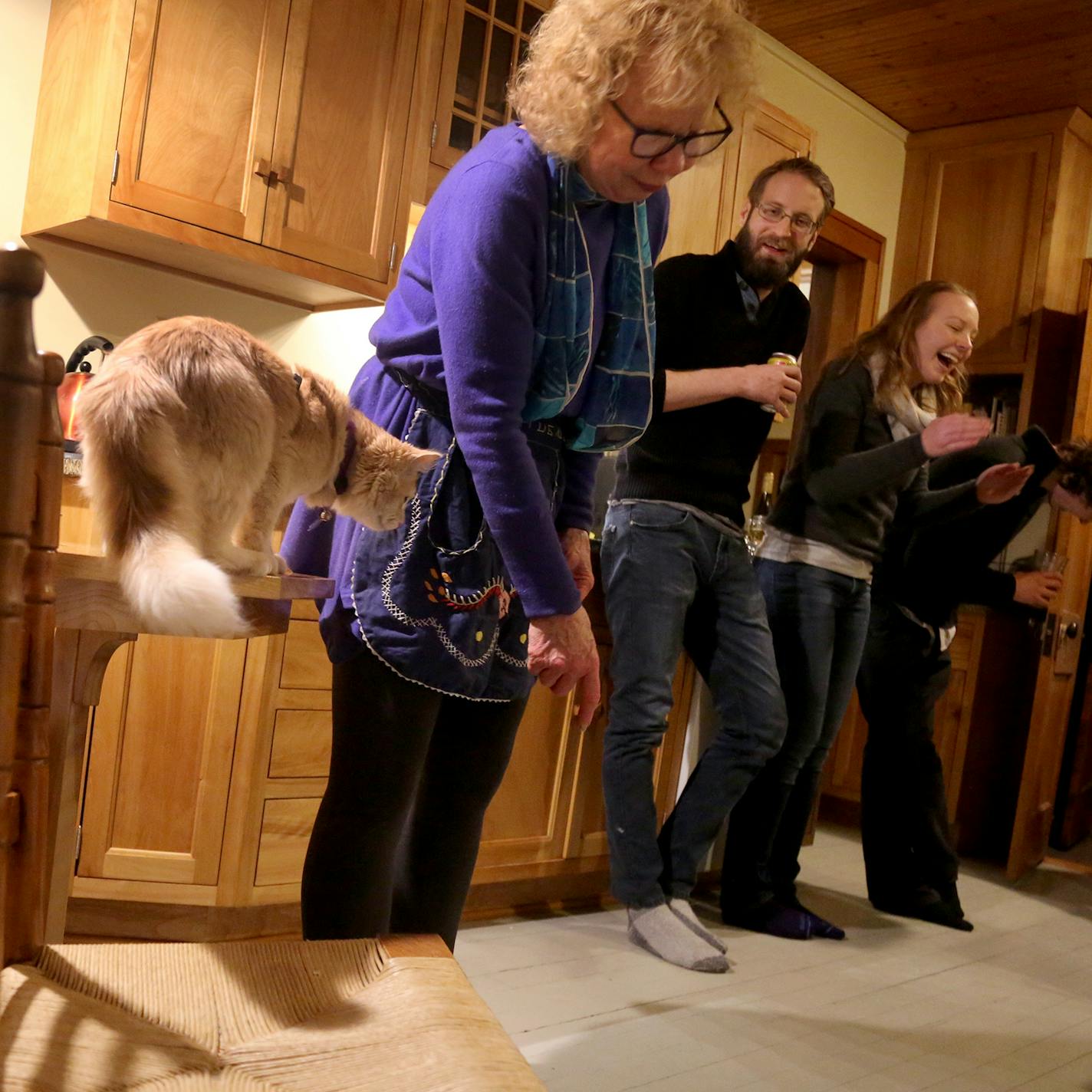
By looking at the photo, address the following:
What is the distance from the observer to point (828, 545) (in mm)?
2367

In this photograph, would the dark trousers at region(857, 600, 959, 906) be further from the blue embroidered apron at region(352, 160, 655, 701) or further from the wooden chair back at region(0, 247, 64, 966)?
the wooden chair back at region(0, 247, 64, 966)

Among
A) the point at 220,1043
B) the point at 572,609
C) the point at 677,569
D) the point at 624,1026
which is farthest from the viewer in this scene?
the point at 677,569

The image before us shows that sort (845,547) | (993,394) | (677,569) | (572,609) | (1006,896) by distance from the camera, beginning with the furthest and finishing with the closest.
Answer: (993,394) < (1006,896) < (845,547) < (677,569) < (572,609)

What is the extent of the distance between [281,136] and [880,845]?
7.30ft

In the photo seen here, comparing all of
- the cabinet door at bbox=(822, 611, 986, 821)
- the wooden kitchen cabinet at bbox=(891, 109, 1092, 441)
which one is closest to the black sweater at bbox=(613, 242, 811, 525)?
the cabinet door at bbox=(822, 611, 986, 821)

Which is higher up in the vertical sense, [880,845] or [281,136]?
[281,136]

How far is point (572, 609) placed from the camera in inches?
38.6

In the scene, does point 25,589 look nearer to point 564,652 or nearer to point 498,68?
point 564,652

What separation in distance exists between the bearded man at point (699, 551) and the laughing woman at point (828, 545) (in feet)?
0.57

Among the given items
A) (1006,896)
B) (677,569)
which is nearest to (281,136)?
(677,569)

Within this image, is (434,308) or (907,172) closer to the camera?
(434,308)

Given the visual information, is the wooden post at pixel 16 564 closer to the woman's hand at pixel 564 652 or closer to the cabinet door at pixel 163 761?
the woman's hand at pixel 564 652

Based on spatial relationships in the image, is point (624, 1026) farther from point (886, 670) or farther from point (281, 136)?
point (281, 136)

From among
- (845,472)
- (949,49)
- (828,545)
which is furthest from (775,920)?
(949,49)
